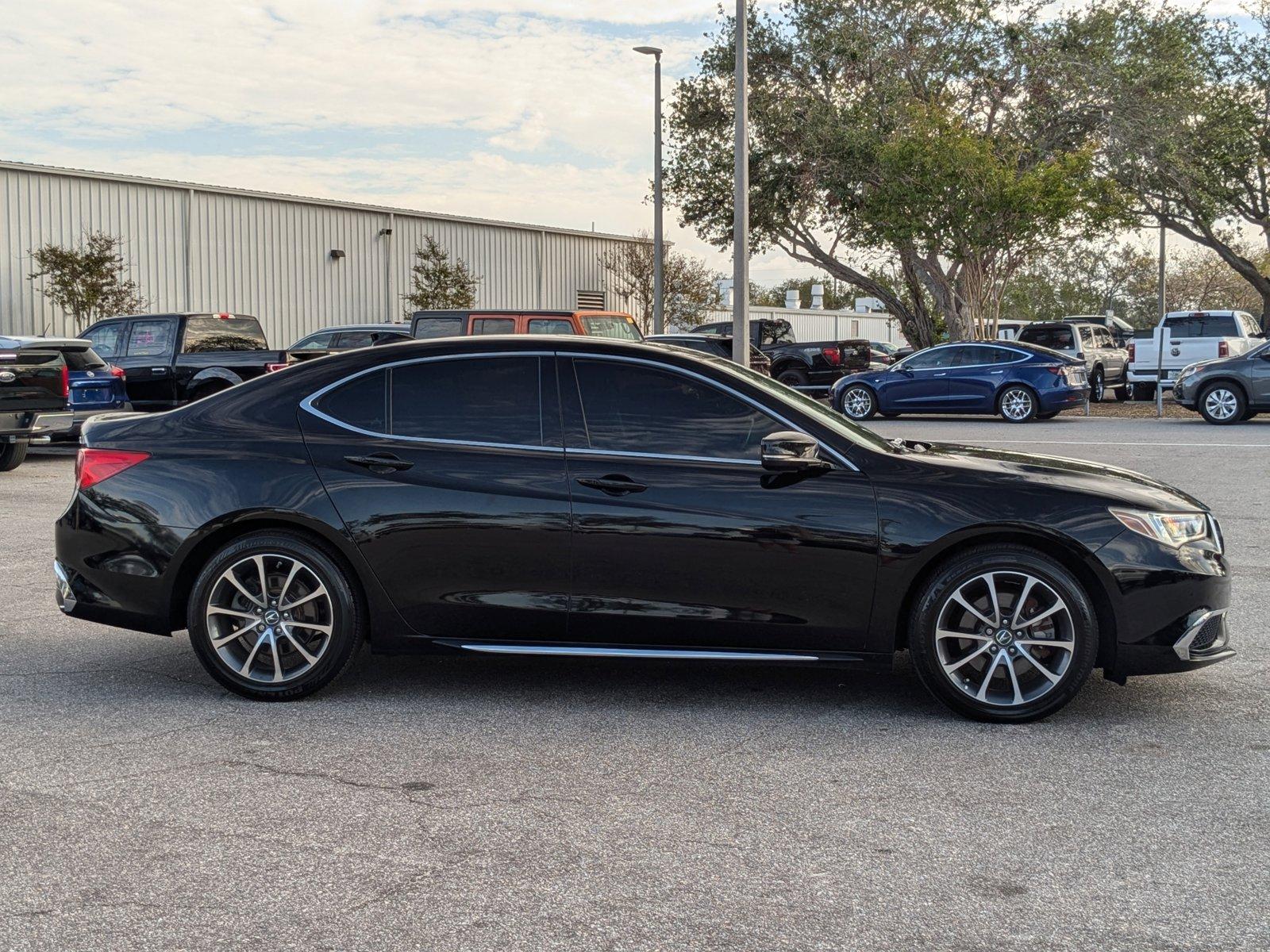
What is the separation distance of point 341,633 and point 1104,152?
33836 mm

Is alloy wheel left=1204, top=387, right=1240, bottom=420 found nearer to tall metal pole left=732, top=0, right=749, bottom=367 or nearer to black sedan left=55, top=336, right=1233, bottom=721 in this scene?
tall metal pole left=732, top=0, right=749, bottom=367

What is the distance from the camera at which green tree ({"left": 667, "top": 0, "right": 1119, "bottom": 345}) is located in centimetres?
3288

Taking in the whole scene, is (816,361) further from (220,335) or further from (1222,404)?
(220,335)

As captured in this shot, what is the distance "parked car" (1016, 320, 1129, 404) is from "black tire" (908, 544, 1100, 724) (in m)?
25.6

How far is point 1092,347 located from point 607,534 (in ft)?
93.2

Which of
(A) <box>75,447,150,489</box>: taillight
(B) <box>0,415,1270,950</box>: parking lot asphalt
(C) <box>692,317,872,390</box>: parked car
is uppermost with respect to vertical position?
(C) <box>692,317,872,390</box>: parked car

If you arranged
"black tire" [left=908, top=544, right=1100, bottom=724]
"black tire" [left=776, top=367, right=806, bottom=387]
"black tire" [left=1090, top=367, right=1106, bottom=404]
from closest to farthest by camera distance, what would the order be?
"black tire" [left=908, top=544, right=1100, bottom=724] < "black tire" [left=776, top=367, right=806, bottom=387] < "black tire" [left=1090, top=367, right=1106, bottom=404]

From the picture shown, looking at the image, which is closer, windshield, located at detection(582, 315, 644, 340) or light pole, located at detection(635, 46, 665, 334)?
windshield, located at detection(582, 315, 644, 340)

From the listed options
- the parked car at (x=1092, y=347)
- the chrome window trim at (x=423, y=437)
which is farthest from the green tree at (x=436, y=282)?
the chrome window trim at (x=423, y=437)

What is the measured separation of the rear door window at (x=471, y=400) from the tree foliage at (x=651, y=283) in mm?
42293

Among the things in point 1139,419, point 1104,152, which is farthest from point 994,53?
point 1139,419

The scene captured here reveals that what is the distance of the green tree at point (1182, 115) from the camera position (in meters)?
34.5

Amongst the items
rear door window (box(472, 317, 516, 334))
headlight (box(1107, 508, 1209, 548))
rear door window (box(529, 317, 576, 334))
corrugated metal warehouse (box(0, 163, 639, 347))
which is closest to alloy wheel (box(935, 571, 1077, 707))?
headlight (box(1107, 508, 1209, 548))

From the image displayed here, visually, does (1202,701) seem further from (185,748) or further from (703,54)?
(703,54)
